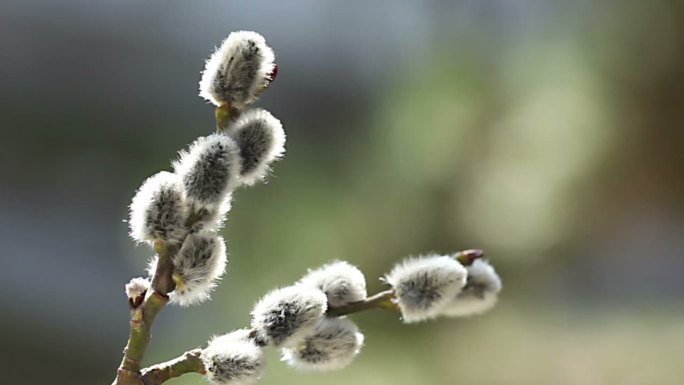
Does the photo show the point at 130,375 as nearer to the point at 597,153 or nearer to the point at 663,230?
the point at 597,153

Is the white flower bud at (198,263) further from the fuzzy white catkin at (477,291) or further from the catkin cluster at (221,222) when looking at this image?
the fuzzy white catkin at (477,291)

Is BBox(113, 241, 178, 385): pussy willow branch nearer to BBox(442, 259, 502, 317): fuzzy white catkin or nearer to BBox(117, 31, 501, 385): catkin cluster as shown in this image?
BBox(117, 31, 501, 385): catkin cluster

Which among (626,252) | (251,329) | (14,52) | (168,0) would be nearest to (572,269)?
(626,252)

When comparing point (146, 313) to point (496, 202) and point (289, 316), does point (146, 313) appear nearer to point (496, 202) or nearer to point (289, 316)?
point (289, 316)

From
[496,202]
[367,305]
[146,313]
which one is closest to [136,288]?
[146,313]

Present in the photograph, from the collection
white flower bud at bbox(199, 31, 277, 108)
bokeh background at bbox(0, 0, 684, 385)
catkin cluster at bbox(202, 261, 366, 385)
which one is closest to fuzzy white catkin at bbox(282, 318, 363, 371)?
catkin cluster at bbox(202, 261, 366, 385)

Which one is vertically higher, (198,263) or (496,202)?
(496,202)

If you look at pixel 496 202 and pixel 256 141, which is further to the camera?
pixel 496 202
